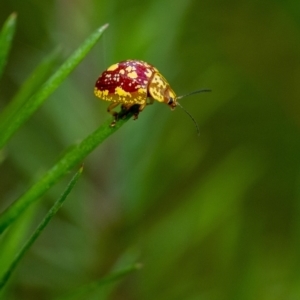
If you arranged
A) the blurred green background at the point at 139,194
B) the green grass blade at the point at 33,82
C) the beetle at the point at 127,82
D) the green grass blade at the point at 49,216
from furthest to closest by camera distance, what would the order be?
the blurred green background at the point at 139,194 → the beetle at the point at 127,82 → the green grass blade at the point at 33,82 → the green grass blade at the point at 49,216

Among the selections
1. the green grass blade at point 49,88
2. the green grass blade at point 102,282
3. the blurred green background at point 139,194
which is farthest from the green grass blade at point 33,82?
the blurred green background at point 139,194

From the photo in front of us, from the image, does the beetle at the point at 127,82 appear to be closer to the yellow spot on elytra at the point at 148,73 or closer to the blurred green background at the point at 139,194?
the yellow spot on elytra at the point at 148,73

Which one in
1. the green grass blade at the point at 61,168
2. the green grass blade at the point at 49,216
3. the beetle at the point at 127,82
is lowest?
the green grass blade at the point at 49,216

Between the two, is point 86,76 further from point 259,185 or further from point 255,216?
point 259,185

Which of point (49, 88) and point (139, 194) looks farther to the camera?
point (139, 194)

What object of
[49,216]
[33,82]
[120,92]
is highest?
[120,92]

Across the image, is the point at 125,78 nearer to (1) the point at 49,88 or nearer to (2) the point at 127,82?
(2) the point at 127,82

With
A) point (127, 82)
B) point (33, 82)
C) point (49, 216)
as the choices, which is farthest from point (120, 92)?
point (49, 216)

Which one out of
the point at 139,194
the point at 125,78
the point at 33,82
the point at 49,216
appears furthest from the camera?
the point at 139,194

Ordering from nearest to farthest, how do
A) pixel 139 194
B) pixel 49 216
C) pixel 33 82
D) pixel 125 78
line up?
pixel 49 216 < pixel 33 82 < pixel 125 78 < pixel 139 194

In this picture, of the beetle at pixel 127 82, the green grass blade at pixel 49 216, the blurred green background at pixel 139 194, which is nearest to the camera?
the green grass blade at pixel 49 216

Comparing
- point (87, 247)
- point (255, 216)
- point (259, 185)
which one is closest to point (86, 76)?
point (87, 247)
